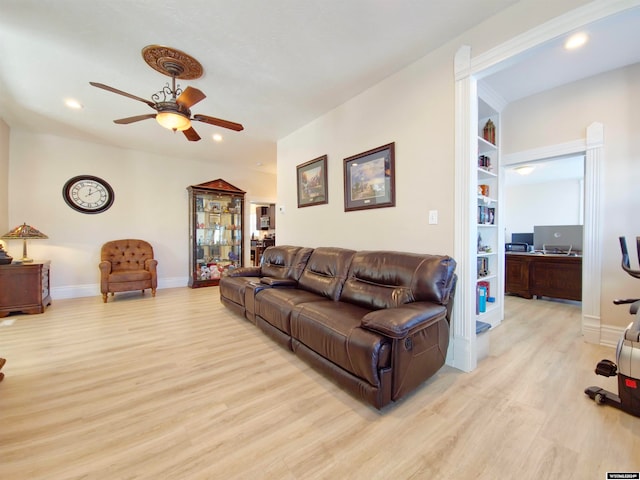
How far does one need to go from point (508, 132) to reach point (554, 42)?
1.80 m

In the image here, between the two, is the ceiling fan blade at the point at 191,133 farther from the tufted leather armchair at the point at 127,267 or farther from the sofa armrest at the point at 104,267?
the sofa armrest at the point at 104,267

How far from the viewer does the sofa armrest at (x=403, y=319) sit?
1.53 meters

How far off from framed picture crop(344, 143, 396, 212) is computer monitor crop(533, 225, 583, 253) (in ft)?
11.8

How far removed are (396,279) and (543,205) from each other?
23.6 feet

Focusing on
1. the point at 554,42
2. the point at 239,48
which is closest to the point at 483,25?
the point at 554,42

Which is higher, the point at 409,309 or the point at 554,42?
the point at 554,42

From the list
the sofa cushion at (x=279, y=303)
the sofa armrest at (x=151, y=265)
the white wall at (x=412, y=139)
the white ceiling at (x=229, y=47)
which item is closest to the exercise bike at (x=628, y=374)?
the white wall at (x=412, y=139)

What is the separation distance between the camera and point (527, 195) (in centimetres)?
723

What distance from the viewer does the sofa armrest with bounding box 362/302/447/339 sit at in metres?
1.53

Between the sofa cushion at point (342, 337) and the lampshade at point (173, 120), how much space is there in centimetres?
208

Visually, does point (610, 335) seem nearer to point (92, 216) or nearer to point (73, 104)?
point (73, 104)

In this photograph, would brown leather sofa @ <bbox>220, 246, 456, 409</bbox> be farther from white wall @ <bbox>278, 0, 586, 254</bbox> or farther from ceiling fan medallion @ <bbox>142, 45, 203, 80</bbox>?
ceiling fan medallion @ <bbox>142, 45, 203, 80</bbox>

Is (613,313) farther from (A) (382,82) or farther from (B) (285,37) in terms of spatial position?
(B) (285,37)

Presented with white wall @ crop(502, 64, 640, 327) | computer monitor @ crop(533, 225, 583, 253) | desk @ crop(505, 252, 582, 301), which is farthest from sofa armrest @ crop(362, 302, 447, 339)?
computer monitor @ crop(533, 225, 583, 253)
